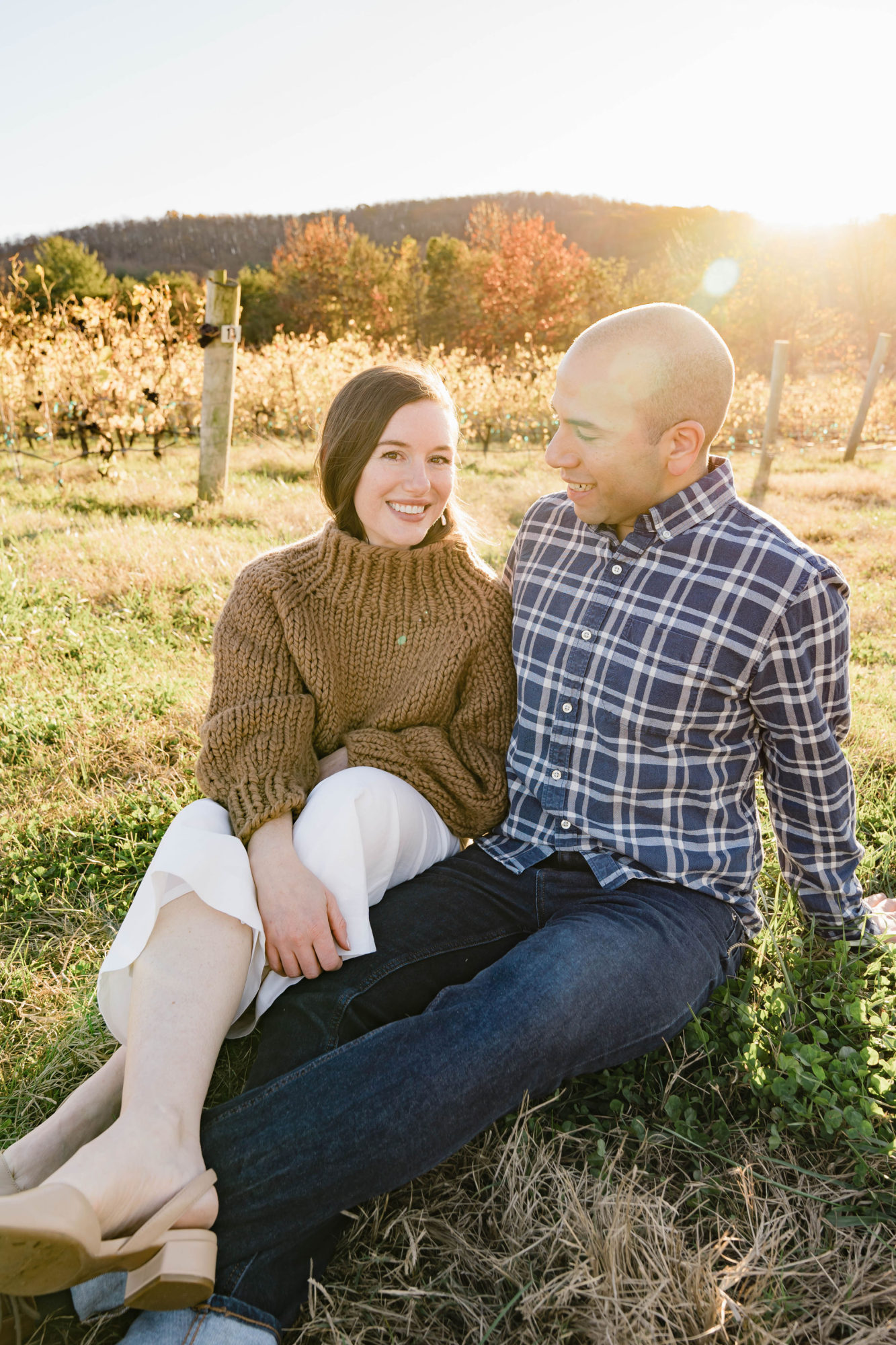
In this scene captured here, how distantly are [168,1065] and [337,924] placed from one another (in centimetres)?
39

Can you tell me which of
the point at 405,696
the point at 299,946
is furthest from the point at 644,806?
the point at 299,946

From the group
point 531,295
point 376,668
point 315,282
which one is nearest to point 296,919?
point 376,668

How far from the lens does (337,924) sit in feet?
5.31

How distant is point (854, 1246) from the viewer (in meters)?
1.40

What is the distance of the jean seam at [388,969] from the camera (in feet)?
4.99

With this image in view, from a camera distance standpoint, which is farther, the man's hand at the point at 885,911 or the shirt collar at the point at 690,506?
the man's hand at the point at 885,911

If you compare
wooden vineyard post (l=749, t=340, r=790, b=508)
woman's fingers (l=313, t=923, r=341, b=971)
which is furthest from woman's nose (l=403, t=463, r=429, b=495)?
wooden vineyard post (l=749, t=340, r=790, b=508)

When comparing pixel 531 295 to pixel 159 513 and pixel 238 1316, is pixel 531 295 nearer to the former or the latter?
pixel 159 513

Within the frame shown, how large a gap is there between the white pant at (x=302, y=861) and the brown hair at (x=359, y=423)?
0.74 meters

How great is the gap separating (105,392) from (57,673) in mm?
5956

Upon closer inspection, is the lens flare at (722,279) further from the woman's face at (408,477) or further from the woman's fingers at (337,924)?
the woman's fingers at (337,924)

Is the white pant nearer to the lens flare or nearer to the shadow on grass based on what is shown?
the shadow on grass

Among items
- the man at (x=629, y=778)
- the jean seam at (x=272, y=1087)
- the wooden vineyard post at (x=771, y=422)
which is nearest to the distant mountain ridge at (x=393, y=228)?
the wooden vineyard post at (x=771, y=422)

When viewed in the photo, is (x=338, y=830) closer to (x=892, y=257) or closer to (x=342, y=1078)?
(x=342, y=1078)
